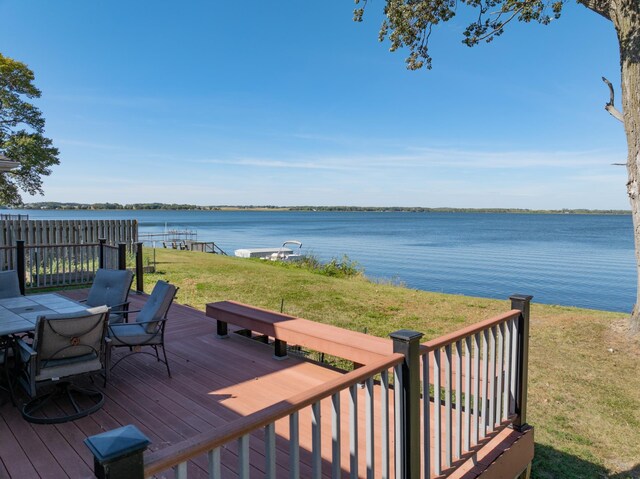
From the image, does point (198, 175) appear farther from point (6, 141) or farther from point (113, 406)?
point (113, 406)

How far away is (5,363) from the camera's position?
3578 mm

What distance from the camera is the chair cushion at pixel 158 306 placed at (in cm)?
427

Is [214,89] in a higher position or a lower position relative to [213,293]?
higher

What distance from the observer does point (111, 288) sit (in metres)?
5.43

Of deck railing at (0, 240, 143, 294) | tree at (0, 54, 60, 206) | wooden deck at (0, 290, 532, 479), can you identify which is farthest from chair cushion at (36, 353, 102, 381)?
tree at (0, 54, 60, 206)

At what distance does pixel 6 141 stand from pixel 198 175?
35965 millimetres

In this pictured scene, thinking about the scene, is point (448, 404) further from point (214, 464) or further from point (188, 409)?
point (188, 409)

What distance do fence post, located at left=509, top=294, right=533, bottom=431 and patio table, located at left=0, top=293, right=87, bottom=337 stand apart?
417cm

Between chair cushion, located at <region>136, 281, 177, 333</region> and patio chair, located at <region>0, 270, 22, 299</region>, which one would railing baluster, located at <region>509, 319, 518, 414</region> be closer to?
chair cushion, located at <region>136, 281, 177, 333</region>

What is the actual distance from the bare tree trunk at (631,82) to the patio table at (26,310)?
25.8ft

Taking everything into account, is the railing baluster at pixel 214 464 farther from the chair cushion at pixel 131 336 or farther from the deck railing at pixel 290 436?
the chair cushion at pixel 131 336

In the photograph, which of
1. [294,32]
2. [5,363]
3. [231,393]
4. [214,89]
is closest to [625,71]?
[231,393]

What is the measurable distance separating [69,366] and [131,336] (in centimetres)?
89

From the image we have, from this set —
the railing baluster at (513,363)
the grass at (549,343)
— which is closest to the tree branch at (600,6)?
the grass at (549,343)
